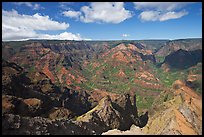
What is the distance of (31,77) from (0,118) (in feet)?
197

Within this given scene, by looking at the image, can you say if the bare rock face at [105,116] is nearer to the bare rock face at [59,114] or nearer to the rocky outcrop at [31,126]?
the bare rock face at [59,114]

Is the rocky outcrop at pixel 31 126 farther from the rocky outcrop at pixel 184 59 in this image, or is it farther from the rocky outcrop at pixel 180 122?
the rocky outcrop at pixel 184 59

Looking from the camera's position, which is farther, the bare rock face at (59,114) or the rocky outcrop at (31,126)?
the bare rock face at (59,114)

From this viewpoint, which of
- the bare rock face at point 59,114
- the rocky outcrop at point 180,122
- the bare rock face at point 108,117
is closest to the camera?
the rocky outcrop at point 180,122

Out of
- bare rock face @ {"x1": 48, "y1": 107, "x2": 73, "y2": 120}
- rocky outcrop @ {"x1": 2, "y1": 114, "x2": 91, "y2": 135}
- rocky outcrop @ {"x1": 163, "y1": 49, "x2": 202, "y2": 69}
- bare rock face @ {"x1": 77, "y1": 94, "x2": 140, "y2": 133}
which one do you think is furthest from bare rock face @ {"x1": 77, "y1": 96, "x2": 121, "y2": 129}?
rocky outcrop @ {"x1": 163, "y1": 49, "x2": 202, "y2": 69}

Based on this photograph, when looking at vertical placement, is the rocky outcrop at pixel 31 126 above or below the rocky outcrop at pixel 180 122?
above

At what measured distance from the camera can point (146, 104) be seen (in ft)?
373

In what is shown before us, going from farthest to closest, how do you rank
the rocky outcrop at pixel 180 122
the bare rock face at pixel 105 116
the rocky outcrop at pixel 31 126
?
1. the bare rock face at pixel 105 116
2. the rocky outcrop at pixel 180 122
3. the rocky outcrop at pixel 31 126

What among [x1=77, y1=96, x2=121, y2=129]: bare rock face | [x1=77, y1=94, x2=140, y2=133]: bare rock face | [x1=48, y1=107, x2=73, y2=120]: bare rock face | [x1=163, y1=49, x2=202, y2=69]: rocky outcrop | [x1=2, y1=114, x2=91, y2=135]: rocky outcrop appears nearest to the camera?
[x1=2, y1=114, x2=91, y2=135]: rocky outcrop

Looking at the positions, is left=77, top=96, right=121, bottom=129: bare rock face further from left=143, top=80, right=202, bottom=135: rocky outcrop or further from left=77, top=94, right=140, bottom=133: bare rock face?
left=143, top=80, right=202, bottom=135: rocky outcrop

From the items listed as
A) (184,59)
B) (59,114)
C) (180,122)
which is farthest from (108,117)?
(184,59)

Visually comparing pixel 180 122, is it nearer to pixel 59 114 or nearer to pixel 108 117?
pixel 108 117

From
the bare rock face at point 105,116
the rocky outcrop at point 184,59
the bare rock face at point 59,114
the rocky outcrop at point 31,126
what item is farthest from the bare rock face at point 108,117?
the rocky outcrop at point 184,59

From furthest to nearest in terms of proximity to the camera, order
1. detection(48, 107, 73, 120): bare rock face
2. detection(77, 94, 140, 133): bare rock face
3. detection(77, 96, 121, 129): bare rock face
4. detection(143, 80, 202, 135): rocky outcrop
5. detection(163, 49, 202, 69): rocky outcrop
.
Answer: detection(163, 49, 202, 69): rocky outcrop < detection(48, 107, 73, 120): bare rock face < detection(77, 96, 121, 129): bare rock face < detection(77, 94, 140, 133): bare rock face < detection(143, 80, 202, 135): rocky outcrop
